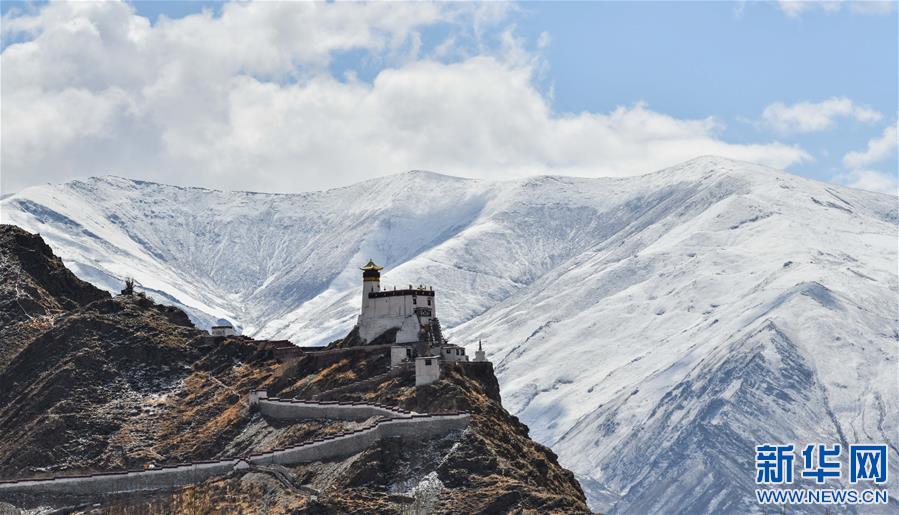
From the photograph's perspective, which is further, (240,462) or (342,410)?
(342,410)

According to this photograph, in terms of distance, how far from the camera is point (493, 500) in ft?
545

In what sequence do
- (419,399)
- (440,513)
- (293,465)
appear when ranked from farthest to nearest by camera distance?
(419,399) < (293,465) < (440,513)

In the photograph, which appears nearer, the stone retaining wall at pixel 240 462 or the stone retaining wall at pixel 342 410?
Answer: the stone retaining wall at pixel 240 462

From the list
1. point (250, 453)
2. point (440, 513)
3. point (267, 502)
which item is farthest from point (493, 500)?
point (250, 453)

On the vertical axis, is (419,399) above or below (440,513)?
above

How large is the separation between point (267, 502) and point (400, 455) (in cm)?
1249

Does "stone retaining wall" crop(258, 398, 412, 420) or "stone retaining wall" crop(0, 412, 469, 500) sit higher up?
"stone retaining wall" crop(258, 398, 412, 420)

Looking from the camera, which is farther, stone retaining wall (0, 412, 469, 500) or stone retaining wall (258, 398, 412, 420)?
stone retaining wall (258, 398, 412, 420)

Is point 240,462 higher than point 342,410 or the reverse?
the reverse

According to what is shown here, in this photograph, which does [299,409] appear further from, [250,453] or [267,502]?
[267,502]

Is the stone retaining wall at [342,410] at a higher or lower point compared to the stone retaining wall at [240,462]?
higher

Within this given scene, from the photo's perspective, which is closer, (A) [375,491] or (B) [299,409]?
(A) [375,491]

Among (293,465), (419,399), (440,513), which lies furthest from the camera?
(419,399)

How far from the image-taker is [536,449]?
19688 centimetres
